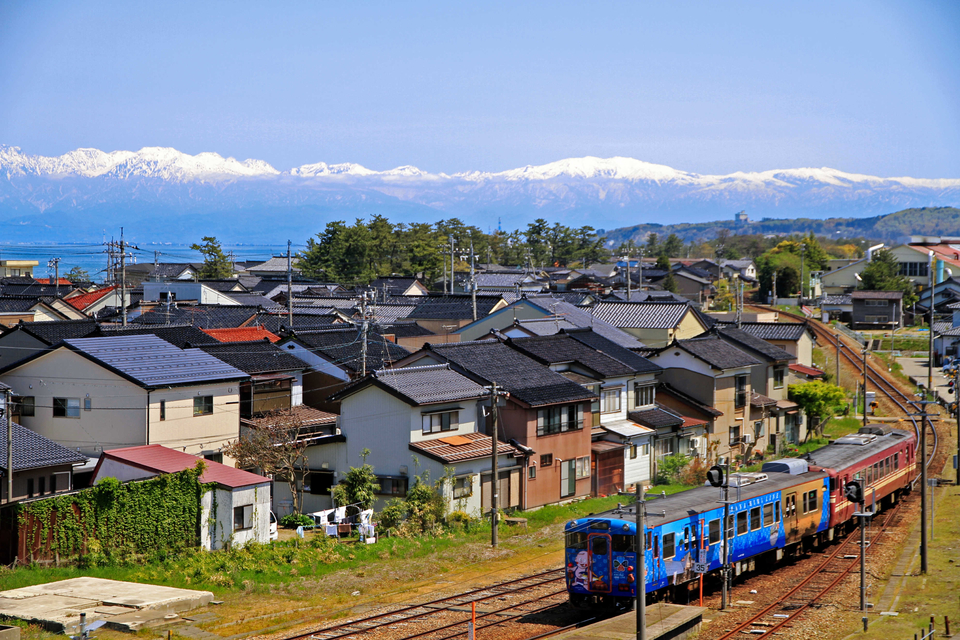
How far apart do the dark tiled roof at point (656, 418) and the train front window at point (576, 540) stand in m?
16.7

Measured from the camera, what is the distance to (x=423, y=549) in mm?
24469

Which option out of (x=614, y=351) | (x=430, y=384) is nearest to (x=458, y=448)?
(x=430, y=384)

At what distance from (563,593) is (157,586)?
8.72 metres

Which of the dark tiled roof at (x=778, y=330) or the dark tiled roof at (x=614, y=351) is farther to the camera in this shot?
the dark tiled roof at (x=778, y=330)

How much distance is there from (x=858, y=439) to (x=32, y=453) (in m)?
24.6

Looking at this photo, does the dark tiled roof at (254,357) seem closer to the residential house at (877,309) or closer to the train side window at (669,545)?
the train side window at (669,545)

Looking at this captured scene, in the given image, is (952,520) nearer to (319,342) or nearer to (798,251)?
(319,342)

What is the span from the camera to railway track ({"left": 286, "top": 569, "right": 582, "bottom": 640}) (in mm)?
17203

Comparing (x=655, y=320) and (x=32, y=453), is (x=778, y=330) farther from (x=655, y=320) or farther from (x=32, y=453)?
(x=32, y=453)

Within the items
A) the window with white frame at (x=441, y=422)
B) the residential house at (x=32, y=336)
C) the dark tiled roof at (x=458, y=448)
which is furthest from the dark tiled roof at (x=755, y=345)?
the residential house at (x=32, y=336)

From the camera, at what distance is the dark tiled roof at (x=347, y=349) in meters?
35.3

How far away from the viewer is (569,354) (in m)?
34.6

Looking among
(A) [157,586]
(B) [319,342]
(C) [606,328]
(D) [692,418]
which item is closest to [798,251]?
(C) [606,328]

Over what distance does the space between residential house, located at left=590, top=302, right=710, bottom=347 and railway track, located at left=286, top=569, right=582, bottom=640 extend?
27283 mm
